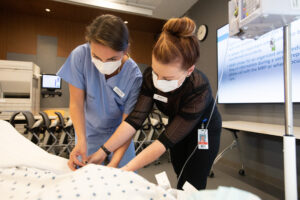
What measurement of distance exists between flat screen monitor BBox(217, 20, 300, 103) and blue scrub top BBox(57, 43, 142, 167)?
3.55 ft

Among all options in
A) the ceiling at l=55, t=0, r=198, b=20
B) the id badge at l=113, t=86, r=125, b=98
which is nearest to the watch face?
the ceiling at l=55, t=0, r=198, b=20

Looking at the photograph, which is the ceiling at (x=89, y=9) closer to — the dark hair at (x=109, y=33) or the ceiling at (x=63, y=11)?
the ceiling at (x=63, y=11)

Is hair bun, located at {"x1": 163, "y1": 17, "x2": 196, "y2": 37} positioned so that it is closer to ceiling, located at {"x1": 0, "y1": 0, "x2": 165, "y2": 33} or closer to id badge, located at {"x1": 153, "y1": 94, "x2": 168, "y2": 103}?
id badge, located at {"x1": 153, "y1": 94, "x2": 168, "y2": 103}

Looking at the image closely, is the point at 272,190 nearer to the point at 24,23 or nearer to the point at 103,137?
the point at 103,137

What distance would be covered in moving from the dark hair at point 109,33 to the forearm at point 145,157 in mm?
451

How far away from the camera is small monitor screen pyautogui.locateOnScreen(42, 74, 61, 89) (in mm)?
3998

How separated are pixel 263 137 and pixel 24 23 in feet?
16.6

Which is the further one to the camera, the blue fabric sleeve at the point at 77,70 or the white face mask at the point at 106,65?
the blue fabric sleeve at the point at 77,70

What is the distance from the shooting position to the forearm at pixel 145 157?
773 millimetres

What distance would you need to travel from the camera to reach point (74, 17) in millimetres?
4359

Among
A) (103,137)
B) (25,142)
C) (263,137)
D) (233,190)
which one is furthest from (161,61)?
(263,137)

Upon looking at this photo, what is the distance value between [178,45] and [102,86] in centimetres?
49

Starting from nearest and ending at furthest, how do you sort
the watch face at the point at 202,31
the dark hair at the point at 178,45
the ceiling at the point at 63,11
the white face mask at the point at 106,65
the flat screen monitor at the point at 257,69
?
the dark hair at the point at 178,45 < the white face mask at the point at 106,65 < the flat screen monitor at the point at 257,69 < the watch face at the point at 202,31 < the ceiling at the point at 63,11

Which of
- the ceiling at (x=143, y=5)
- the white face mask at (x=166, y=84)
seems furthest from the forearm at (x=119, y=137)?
the ceiling at (x=143, y=5)
